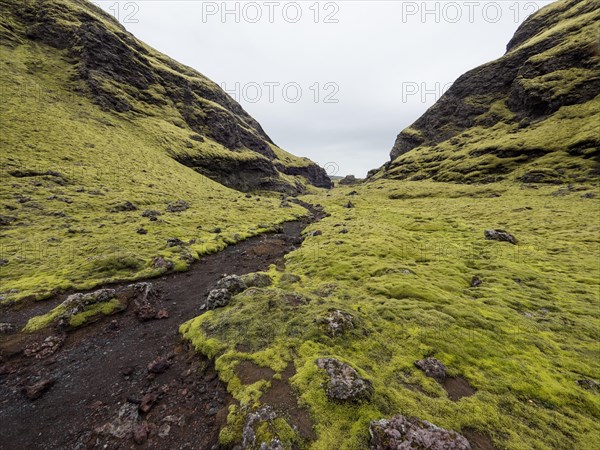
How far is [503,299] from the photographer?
69.4 feet

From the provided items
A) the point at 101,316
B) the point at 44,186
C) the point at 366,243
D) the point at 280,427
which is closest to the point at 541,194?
the point at 366,243

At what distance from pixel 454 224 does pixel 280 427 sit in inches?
1889

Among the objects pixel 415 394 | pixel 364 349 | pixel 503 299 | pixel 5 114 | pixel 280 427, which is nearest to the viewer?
pixel 280 427

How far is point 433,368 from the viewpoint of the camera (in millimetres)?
13492

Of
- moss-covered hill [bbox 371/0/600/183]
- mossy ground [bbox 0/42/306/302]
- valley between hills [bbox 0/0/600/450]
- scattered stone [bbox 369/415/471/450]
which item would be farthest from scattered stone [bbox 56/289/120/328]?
moss-covered hill [bbox 371/0/600/183]

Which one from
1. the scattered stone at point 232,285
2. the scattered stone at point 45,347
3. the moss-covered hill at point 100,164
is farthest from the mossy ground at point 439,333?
the moss-covered hill at point 100,164

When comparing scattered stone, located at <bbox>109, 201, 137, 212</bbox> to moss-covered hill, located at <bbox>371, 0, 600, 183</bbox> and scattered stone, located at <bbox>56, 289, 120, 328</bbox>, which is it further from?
moss-covered hill, located at <bbox>371, 0, 600, 183</bbox>

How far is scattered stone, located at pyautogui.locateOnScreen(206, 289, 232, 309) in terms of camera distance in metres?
19.9

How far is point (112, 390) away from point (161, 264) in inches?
635

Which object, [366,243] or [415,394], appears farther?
[366,243]

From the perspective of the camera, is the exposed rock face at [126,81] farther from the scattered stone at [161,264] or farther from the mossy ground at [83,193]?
the scattered stone at [161,264]

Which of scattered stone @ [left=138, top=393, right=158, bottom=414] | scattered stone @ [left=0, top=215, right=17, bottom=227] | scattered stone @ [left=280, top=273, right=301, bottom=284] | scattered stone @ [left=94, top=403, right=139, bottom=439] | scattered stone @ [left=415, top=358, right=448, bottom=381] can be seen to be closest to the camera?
scattered stone @ [left=94, top=403, right=139, bottom=439]

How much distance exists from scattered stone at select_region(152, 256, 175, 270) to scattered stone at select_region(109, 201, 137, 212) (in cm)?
2708

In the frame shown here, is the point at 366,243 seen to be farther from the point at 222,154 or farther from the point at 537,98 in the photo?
the point at 537,98
